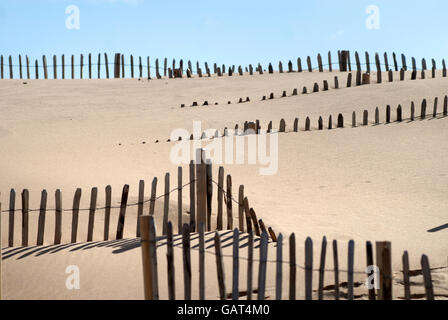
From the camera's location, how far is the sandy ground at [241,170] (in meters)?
6.99

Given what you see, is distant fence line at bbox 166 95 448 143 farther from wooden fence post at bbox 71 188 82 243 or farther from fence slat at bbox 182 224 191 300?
fence slat at bbox 182 224 191 300

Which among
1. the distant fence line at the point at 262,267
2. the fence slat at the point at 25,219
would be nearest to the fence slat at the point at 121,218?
the fence slat at the point at 25,219

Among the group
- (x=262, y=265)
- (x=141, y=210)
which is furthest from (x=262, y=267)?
(x=141, y=210)

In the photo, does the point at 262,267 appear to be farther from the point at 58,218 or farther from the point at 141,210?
the point at 58,218

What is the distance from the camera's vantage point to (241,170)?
13.8m

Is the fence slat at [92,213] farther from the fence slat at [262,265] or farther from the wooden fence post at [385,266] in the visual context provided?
the wooden fence post at [385,266]

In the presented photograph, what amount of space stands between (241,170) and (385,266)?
8.67 meters

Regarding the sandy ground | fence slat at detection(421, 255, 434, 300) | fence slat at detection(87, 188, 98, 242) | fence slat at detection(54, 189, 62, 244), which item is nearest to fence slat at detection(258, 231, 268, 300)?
the sandy ground

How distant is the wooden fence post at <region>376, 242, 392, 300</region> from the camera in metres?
5.18

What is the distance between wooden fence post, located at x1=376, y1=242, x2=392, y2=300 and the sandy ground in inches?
42.3

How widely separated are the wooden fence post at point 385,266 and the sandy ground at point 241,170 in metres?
1.07
